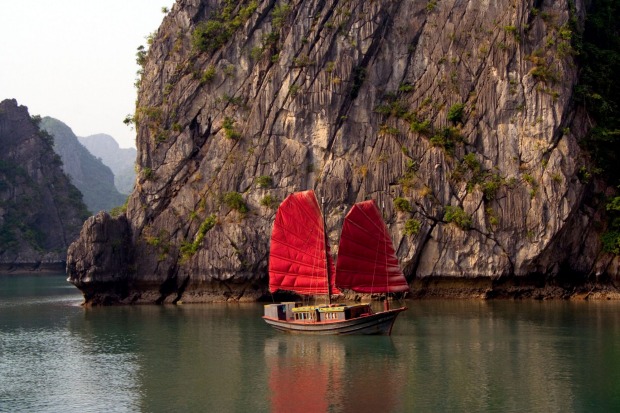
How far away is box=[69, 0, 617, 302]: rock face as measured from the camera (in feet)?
145

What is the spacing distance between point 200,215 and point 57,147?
127 m

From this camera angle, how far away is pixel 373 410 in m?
19.7

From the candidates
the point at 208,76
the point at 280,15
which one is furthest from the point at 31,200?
the point at 280,15

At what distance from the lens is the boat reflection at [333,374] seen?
813 inches

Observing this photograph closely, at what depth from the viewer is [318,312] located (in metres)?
32.6

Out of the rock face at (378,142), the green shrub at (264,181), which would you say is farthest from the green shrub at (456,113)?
the green shrub at (264,181)

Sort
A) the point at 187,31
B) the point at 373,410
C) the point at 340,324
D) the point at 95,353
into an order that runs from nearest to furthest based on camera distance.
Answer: the point at 373,410 → the point at 95,353 → the point at 340,324 → the point at 187,31

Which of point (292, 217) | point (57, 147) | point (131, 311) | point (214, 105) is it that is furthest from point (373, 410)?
point (57, 147)

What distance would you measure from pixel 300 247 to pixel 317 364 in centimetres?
921

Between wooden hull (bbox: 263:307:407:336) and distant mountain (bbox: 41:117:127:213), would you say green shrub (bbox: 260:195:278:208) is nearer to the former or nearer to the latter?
wooden hull (bbox: 263:307:407:336)

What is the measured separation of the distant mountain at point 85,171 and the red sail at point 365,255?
123 m

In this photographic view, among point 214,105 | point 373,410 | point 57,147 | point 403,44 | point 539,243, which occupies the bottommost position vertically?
point 373,410

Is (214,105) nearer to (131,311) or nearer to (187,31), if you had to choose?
(187,31)

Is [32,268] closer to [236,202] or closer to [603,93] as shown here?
[236,202]
